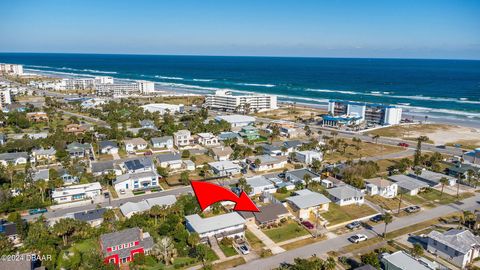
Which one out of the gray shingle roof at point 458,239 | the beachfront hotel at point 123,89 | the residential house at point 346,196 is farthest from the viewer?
the beachfront hotel at point 123,89

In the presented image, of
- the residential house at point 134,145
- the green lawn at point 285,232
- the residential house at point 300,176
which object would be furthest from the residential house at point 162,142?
the green lawn at point 285,232

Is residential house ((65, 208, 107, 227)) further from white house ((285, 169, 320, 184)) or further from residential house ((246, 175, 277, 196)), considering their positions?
white house ((285, 169, 320, 184))

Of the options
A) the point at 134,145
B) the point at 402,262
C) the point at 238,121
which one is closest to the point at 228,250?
the point at 402,262

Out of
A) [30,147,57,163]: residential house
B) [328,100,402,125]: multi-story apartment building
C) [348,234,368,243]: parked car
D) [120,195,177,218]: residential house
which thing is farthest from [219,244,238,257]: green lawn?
[328,100,402,125]: multi-story apartment building

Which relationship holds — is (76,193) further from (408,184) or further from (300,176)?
(408,184)

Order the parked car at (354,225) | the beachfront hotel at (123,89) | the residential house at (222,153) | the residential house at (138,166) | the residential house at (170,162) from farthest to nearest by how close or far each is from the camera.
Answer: the beachfront hotel at (123,89)
the residential house at (222,153)
the residential house at (170,162)
the residential house at (138,166)
the parked car at (354,225)

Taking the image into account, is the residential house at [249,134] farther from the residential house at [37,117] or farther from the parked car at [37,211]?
the residential house at [37,117]
